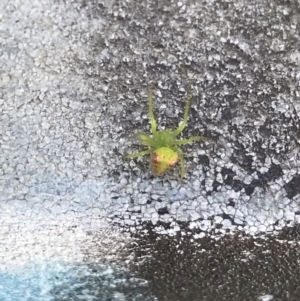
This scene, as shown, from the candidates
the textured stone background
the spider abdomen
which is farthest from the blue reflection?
the spider abdomen

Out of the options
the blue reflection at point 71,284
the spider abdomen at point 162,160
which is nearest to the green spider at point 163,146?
the spider abdomen at point 162,160

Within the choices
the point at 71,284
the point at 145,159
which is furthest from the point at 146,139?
the point at 71,284

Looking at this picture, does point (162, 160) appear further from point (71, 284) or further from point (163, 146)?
point (71, 284)

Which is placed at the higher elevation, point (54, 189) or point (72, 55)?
point (72, 55)

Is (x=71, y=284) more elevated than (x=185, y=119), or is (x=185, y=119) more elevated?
(x=185, y=119)

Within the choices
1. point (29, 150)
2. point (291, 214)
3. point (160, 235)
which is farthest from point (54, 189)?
point (291, 214)

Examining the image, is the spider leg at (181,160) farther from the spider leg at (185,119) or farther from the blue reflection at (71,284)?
the blue reflection at (71,284)

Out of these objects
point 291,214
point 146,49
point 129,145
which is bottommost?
point 291,214

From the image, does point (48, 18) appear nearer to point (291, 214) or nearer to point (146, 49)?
point (146, 49)
